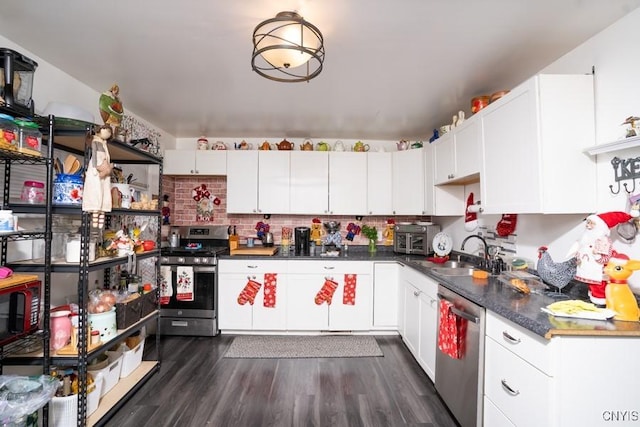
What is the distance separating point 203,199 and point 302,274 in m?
1.73

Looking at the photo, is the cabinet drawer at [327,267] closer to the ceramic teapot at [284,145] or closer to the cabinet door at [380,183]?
the cabinet door at [380,183]

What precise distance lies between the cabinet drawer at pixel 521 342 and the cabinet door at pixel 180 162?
337cm

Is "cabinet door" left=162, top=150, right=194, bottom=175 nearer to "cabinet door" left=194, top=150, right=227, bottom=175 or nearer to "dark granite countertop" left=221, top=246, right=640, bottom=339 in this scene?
"cabinet door" left=194, top=150, right=227, bottom=175

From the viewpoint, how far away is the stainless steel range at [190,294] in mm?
3041

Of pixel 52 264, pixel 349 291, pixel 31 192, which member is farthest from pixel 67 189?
pixel 349 291

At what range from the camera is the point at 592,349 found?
112cm

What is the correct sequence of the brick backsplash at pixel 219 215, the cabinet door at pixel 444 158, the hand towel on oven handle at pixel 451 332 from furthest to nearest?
the brick backsplash at pixel 219 215 → the cabinet door at pixel 444 158 → the hand towel on oven handle at pixel 451 332

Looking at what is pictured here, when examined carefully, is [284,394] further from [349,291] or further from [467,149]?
[467,149]

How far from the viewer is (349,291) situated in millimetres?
3088

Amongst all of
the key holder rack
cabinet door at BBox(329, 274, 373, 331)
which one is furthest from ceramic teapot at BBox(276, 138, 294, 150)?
the key holder rack

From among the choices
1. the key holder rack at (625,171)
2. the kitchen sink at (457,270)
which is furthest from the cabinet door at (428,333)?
the key holder rack at (625,171)

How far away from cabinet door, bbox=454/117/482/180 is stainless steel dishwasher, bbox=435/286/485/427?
102cm

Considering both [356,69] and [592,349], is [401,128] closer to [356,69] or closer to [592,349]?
[356,69]

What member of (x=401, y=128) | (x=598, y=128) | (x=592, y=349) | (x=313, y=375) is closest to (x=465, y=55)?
(x=598, y=128)
